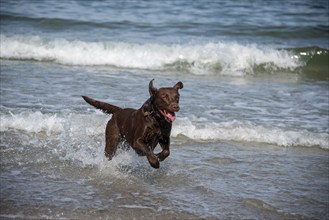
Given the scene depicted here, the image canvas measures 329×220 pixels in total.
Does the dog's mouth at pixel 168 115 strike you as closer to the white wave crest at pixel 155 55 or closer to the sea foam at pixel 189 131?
the sea foam at pixel 189 131

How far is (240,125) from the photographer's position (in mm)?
9336

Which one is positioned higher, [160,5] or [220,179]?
[160,5]

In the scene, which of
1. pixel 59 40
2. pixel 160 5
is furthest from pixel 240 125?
pixel 160 5

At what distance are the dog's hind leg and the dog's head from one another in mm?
919

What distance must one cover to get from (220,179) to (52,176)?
199 centimetres

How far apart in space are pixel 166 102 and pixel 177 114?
3680mm

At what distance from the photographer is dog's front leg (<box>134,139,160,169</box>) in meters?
6.42

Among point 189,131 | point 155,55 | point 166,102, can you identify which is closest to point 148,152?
point 166,102

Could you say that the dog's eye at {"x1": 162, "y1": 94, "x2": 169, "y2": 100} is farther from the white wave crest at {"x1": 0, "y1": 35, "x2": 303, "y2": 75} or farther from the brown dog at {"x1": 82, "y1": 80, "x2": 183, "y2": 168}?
the white wave crest at {"x1": 0, "y1": 35, "x2": 303, "y2": 75}

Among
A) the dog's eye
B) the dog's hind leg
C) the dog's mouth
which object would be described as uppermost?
the dog's eye

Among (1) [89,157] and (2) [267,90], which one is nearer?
(1) [89,157]

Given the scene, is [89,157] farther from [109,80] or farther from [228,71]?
[228,71]

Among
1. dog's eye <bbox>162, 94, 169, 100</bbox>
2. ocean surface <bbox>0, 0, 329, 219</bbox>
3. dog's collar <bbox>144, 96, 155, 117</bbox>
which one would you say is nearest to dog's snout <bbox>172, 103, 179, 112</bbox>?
dog's eye <bbox>162, 94, 169, 100</bbox>

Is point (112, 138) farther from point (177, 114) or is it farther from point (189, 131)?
point (177, 114)
